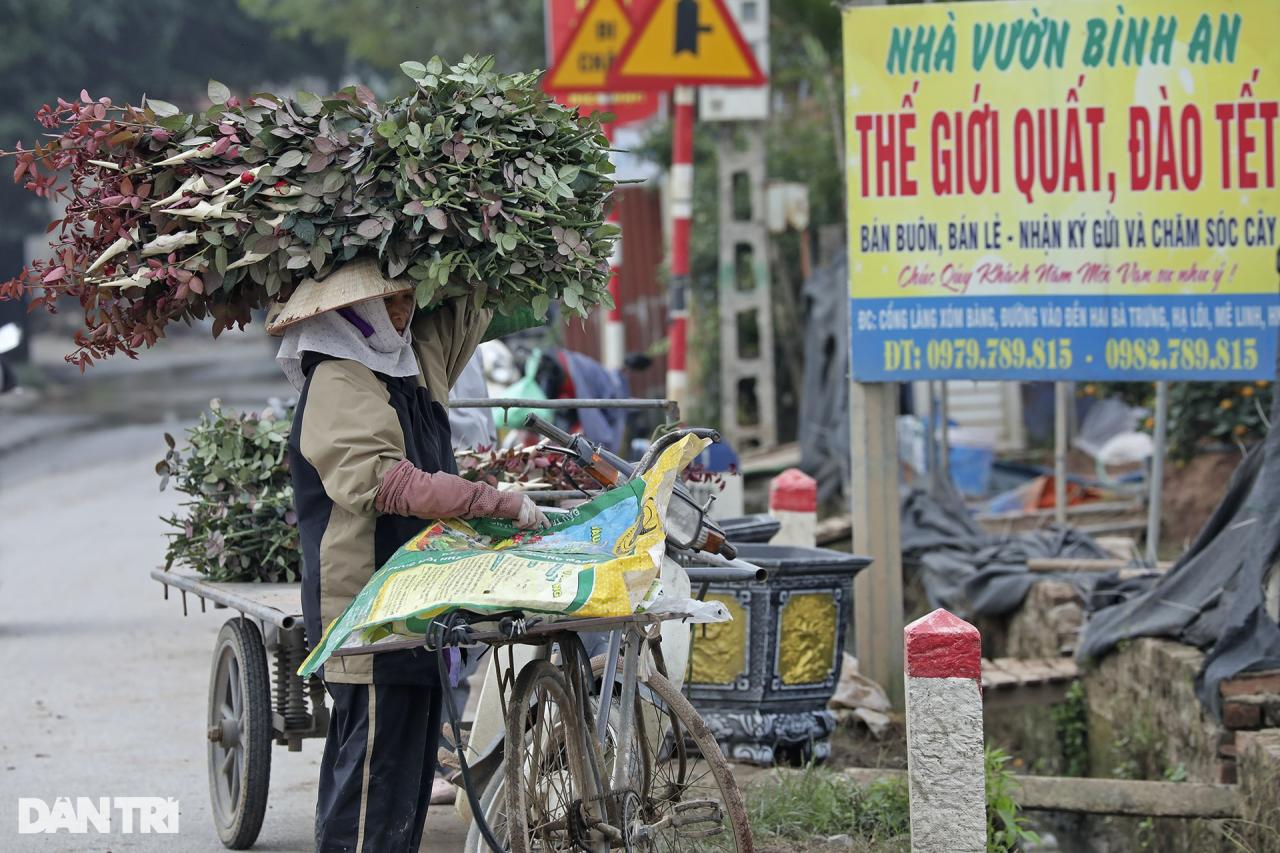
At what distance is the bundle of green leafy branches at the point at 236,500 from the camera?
5469 millimetres

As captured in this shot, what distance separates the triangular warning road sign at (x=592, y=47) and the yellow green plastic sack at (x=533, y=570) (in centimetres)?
734

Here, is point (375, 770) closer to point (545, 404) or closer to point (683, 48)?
point (545, 404)

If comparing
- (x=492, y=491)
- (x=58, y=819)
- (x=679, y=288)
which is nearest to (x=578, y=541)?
(x=492, y=491)

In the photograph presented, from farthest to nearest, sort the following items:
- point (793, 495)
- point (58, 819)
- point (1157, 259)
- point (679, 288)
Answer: point (679, 288) < point (793, 495) < point (1157, 259) < point (58, 819)

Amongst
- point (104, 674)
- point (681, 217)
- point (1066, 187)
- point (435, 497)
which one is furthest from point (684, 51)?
point (435, 497)

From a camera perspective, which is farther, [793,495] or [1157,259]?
[793,495]

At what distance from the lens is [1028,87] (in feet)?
23.1

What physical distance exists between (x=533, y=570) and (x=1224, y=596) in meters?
4.28

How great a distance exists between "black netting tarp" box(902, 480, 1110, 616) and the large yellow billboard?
2.06 meters

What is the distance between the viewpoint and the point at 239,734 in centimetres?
537

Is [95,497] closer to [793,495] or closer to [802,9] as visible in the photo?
[802,9]

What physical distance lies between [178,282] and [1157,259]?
4.44m

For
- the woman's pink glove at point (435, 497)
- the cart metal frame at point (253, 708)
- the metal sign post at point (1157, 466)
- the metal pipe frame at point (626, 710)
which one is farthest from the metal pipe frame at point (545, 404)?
the metal sign post at point (1157, 466)

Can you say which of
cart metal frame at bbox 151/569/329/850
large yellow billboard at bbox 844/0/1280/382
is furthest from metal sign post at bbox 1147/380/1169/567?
cart metal frame at bbox 151/569/329/850
